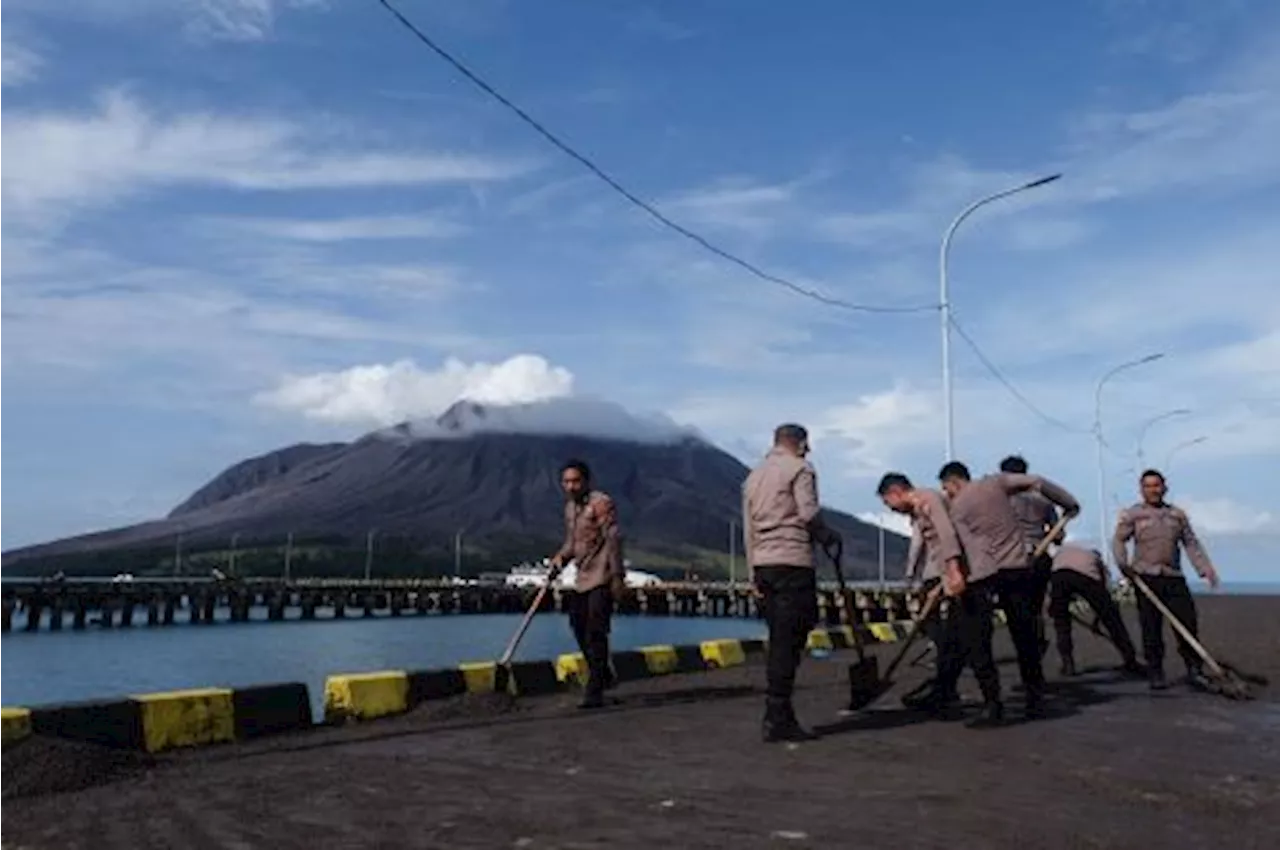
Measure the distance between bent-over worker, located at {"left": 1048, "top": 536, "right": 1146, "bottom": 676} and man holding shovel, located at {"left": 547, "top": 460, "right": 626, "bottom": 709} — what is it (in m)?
5.00

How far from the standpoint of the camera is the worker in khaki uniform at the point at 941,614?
8797 mm

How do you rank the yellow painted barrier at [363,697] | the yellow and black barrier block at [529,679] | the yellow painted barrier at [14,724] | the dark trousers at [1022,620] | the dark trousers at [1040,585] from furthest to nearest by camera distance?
the yellow and black barrier block at [529,679], the dark trousers at [1040,585], the yellow painted barrier at [363,697], the dark trousers at [1022,620], the yellow painted barrier at [14,724]

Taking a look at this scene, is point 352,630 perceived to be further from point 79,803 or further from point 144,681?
point 79,803

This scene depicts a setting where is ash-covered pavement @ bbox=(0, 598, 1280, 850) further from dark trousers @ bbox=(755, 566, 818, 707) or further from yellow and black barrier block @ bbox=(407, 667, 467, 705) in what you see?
yellow and black barrier block @ bbox=(407, 667, 467, 705)

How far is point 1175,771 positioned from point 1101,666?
8.19m

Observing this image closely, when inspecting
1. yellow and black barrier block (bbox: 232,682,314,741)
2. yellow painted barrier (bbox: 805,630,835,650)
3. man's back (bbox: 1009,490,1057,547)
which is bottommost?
yellow and black barrier block (bbox: 232,682,314,741)

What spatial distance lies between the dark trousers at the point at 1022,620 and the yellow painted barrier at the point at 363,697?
15.9 feet

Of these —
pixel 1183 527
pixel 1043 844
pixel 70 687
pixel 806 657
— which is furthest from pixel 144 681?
pixel 1043 844

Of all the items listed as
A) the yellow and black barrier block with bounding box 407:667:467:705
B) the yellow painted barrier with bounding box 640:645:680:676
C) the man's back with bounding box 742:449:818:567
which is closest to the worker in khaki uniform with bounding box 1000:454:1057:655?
the man's back with bounding box 742:449:818:567

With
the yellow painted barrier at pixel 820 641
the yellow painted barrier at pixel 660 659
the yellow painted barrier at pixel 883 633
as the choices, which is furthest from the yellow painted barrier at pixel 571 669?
the yellow painted barrier at pixel 883 633

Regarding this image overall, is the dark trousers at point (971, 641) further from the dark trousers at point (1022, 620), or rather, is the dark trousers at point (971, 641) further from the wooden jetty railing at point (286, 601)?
the wooden jetty railing at point (286, 601)

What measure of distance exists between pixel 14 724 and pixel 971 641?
19.7 feet

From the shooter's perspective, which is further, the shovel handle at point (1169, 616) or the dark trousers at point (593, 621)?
the shovel handle at point (1169, 616)

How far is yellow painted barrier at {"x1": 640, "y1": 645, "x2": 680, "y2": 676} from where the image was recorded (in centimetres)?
1470
